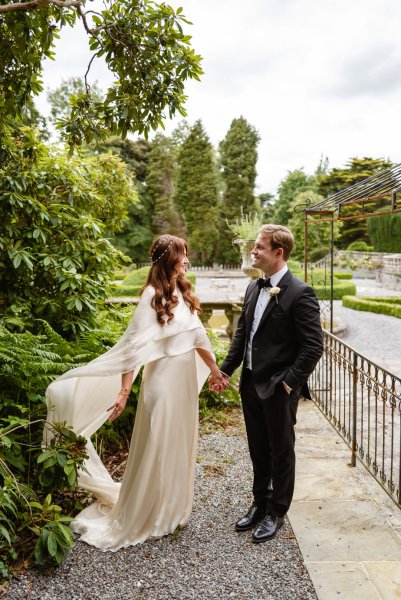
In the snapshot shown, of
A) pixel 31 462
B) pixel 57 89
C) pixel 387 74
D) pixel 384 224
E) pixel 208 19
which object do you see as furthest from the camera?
pixel 57 89

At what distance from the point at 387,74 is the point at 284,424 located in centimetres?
1406

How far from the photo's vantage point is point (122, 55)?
4.08 metres

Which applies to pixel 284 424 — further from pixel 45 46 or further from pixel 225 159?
pixel 225 159

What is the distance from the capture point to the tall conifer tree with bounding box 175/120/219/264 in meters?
36.5

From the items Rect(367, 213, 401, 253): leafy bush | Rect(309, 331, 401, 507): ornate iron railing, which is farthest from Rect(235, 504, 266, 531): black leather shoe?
Rect(367, 213, 401, 253): leafy bush

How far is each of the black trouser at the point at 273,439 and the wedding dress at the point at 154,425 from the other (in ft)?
1.24

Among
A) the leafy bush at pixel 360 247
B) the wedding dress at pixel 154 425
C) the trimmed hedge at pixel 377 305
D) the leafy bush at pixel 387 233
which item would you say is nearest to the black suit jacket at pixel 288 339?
the wedding dress at pixel 154 425

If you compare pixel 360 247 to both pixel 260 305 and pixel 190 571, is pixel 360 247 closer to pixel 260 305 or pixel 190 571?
pixel 260 305

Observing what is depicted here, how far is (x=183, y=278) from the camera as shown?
3.04m

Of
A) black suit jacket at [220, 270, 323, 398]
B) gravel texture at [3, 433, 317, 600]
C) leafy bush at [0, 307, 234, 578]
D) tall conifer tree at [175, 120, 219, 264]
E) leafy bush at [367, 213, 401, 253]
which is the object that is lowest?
gravel texture at [3, 433, 317, 600]

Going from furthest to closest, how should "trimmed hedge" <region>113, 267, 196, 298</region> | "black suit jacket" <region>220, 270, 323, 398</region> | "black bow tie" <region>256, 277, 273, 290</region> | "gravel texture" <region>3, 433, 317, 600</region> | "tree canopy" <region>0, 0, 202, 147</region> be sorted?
"trimmed hedge" <region>113, 267, 196, 298</region> → "tree canopy" <region>0, 0, 202, 147</region> → "black bow tie" <region>256, 277, 273, 290</region> → "black suit jacket" <region>220, 270, 323, 398</region> → "gravel texture" <region>3, 433, 317, 600</region>

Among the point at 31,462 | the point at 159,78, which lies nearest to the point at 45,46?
the point at 159,78

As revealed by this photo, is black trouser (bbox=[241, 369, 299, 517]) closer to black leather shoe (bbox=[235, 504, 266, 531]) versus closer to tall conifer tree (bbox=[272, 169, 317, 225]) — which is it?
black leather shoe (bbox=[235, 504, 266, 531])

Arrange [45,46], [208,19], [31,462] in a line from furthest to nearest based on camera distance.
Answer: [208,19] → [45,46] → [31,462]
